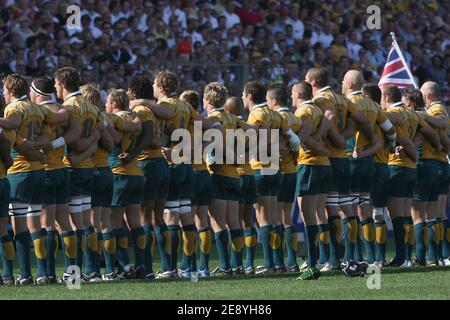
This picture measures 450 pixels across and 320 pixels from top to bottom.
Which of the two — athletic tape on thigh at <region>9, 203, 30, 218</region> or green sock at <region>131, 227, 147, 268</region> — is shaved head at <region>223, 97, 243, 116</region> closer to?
green sock at <region>131, 227, 147, 268</region>

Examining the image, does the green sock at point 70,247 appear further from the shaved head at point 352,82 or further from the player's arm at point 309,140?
the shaved head at point 352,82

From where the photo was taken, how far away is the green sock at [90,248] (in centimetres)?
1418

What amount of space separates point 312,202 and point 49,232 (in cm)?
305

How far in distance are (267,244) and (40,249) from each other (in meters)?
2.86

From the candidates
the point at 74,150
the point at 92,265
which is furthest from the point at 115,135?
the point at 92,265

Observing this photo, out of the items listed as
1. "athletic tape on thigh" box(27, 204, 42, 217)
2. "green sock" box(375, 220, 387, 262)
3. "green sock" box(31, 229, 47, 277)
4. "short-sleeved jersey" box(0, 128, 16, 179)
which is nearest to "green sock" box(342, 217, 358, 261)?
"green sock" box(375, 220, 387, 262)

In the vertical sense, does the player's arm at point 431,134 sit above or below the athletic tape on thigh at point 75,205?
above

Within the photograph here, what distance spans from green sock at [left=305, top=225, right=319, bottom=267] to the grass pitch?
23 cm

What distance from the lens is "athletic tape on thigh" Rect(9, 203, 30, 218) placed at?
13.5 metres

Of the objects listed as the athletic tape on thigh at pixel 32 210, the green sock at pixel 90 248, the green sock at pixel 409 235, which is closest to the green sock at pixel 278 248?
the green sock at pixel 409 235

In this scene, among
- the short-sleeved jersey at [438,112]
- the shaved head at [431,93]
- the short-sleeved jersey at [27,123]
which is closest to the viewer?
the short-sleeved jersey at [27,123]

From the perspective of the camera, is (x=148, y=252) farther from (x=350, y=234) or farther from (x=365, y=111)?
(x=365, y=111)

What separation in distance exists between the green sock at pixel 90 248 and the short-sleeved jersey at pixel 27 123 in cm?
104
